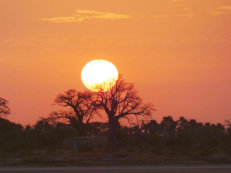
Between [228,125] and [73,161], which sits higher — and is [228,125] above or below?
above

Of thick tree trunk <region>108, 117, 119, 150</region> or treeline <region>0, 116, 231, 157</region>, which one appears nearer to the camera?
treeline <region>0, 116, 231, 157</region>

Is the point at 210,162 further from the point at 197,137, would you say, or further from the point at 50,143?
the point at 50,143

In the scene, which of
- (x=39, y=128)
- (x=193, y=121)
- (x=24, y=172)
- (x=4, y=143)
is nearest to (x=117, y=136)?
(x=4, y=143)

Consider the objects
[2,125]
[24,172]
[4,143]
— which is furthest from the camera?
[2,125]

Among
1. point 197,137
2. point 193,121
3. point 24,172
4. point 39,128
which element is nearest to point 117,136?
point 197,137

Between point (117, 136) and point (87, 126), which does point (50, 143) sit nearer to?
point (117, 136)

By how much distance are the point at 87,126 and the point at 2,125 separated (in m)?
12.9

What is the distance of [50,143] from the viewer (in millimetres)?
55469

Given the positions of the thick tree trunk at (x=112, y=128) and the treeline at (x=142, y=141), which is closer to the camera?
the treeline at (x=142, y=141)

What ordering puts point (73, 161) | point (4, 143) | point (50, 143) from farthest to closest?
point (50, 143), point (4, 143), point (73, 161)

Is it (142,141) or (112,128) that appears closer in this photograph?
(112,128)

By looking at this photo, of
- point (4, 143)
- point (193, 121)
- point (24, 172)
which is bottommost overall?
point (24, 172)

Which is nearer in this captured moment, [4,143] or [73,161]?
[73,161]

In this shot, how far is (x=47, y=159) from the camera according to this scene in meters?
31.7
